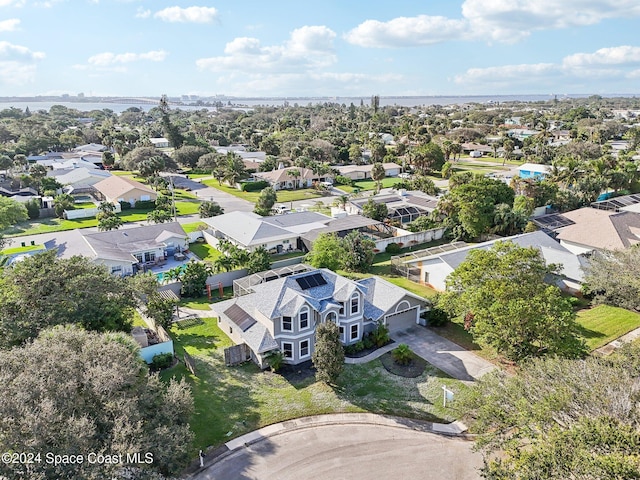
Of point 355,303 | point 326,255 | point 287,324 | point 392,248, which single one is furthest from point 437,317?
point 392,248

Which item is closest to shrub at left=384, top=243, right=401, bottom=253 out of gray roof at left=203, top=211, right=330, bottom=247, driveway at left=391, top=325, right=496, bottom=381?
Answer: gray roof at left=203, top=211, right=330, bottom=247

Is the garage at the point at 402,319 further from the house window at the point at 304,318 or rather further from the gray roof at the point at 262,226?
the gray roof at the point at 262,226

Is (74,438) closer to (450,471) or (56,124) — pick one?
(450,471)

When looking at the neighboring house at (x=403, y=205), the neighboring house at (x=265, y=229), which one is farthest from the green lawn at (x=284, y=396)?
the neighboring house at (x=403, y=205)

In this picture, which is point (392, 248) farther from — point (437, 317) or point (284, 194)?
point (284, 194)

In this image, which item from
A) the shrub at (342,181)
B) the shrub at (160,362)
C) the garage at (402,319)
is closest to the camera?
the shrub at (160,362)

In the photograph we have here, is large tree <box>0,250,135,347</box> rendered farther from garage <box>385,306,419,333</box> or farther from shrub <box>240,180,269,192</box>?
shrub <box>240,180,269,192</box>
